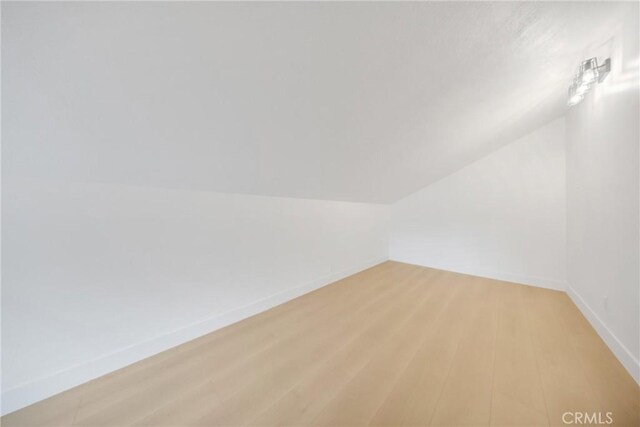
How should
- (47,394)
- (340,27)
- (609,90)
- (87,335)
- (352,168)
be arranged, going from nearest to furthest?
(340,27)
(47,394)
(87,335)
(609,90)
(352,168)

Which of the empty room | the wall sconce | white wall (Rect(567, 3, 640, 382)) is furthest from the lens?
the wall sconce

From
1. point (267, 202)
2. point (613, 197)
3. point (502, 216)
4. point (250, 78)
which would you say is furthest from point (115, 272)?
point (502, 216)

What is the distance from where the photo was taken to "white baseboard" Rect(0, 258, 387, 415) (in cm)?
135

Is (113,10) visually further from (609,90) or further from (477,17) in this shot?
(609,90)

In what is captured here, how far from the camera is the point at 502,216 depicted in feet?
11.8

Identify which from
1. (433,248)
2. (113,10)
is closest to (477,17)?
(113,10)

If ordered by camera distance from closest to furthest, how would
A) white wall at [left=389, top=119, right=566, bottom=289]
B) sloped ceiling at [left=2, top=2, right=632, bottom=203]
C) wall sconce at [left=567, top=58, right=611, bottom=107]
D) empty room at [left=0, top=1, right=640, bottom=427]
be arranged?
sloped ceiling at [left=2, top=2, right=632, bottom=203]
empty room at [left=0, top=1, right=640, bottom=427]
wall sconce at [left=567, top=58, right=611, bottom=107]
white wall at [left=389, top=119, right=566, bottom=289]

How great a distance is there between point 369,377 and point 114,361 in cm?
169

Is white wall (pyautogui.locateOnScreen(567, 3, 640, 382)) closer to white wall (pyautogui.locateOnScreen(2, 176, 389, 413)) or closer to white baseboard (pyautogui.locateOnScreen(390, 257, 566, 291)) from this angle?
white baseboard (pyautogui.locateOnScreen(390, 257, 566, 291))

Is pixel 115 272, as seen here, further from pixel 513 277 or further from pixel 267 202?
pixel 513 277

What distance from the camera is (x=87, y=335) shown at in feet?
A: 5.08

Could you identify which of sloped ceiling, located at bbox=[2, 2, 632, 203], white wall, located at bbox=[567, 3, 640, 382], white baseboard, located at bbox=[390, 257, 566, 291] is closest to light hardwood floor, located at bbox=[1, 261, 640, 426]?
white wall, located at bbox=[567, 3, 640, 382]

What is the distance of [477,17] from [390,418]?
2.03 m

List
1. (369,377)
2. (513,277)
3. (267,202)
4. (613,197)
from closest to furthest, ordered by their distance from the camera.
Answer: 1. (369,377)
2. (613,197)
3. (267,202)
4. (513,277)
